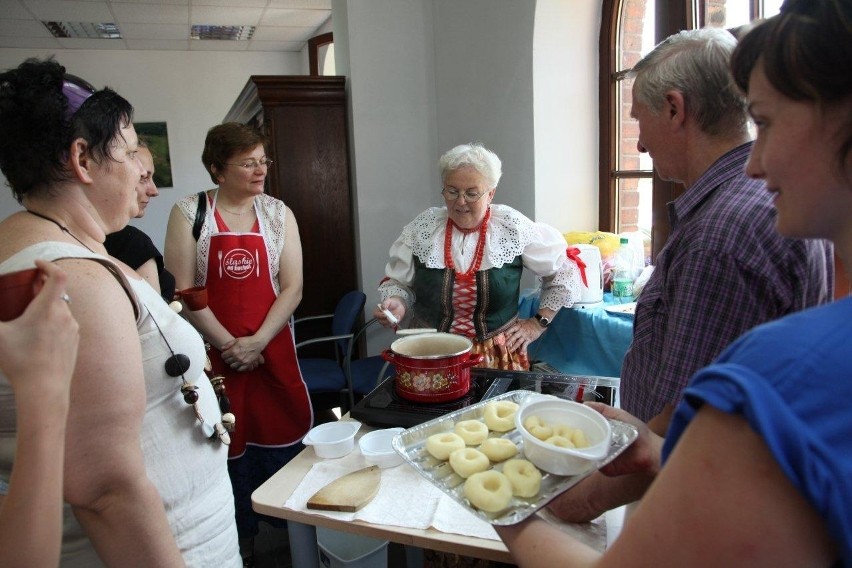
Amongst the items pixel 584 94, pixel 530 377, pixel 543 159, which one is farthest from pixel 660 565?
pixel 584 94

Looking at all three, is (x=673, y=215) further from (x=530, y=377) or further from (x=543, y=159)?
(x=543, y=159)

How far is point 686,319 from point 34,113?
1.14 m

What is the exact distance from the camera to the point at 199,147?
6.71 meters

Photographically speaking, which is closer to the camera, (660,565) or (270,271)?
(660,565)

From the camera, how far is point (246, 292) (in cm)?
224

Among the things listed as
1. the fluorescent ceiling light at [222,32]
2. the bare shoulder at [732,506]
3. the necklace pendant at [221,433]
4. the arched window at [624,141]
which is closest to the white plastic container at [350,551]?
the necklace pendant at [221,433]

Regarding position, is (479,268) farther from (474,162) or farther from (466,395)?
(466,395)

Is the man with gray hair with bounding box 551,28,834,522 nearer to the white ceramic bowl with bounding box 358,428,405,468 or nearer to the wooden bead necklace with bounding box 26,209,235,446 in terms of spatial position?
the white ceramic bowl with bounding box 358,428,405,468

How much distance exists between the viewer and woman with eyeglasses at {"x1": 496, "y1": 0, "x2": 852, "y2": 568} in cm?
41

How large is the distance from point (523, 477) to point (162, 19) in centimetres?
592

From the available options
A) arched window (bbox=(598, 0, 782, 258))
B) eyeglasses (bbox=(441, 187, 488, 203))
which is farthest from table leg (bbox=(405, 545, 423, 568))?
arched window (bbox=(598, 0, 782, 258))

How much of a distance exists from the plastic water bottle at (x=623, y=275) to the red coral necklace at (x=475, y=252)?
69cm

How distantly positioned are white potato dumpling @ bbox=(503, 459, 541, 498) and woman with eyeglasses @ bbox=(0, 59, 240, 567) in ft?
1.86

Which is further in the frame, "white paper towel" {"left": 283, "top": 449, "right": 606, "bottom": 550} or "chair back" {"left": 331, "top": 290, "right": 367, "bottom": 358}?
"chair back" {"left": 331, "top": 290, "right": 367, "bottom": 358}
